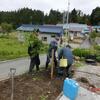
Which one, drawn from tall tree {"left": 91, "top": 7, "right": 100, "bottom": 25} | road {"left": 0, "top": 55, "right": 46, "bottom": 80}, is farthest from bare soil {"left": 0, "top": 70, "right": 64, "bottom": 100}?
tall tree {"left": 91, "top": 7, "right": 100, "bottom": 25}

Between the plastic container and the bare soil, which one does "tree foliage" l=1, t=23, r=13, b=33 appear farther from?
the plastic container

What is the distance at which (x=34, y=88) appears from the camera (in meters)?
8.21

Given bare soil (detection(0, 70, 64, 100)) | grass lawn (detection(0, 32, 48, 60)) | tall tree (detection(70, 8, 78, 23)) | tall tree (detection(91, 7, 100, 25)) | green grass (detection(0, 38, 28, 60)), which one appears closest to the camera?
bare soil (detection(0, 70, 64, 100))

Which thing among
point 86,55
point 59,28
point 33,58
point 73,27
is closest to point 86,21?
point 73,27

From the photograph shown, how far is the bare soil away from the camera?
732 cm

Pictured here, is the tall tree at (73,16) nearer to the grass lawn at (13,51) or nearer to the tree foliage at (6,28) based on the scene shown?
the tree foliage at (6,28)

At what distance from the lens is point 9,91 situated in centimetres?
753

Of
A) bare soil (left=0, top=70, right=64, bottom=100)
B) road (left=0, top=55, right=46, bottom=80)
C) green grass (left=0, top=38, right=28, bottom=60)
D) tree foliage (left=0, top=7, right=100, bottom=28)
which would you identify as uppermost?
tree foliage (left=0, top=7, right=100, bottom=28)

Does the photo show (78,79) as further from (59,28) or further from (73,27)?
(73,27)

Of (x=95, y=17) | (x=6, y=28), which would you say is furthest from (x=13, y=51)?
(x=95, y=17)

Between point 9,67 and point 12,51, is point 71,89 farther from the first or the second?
point 12,51

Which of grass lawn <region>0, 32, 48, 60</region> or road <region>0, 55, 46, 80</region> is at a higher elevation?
road <region>0, 55, 46, 80</region>

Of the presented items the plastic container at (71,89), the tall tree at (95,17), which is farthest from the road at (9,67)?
the tall tree at (95,17)

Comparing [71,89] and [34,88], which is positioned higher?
[71,89]
